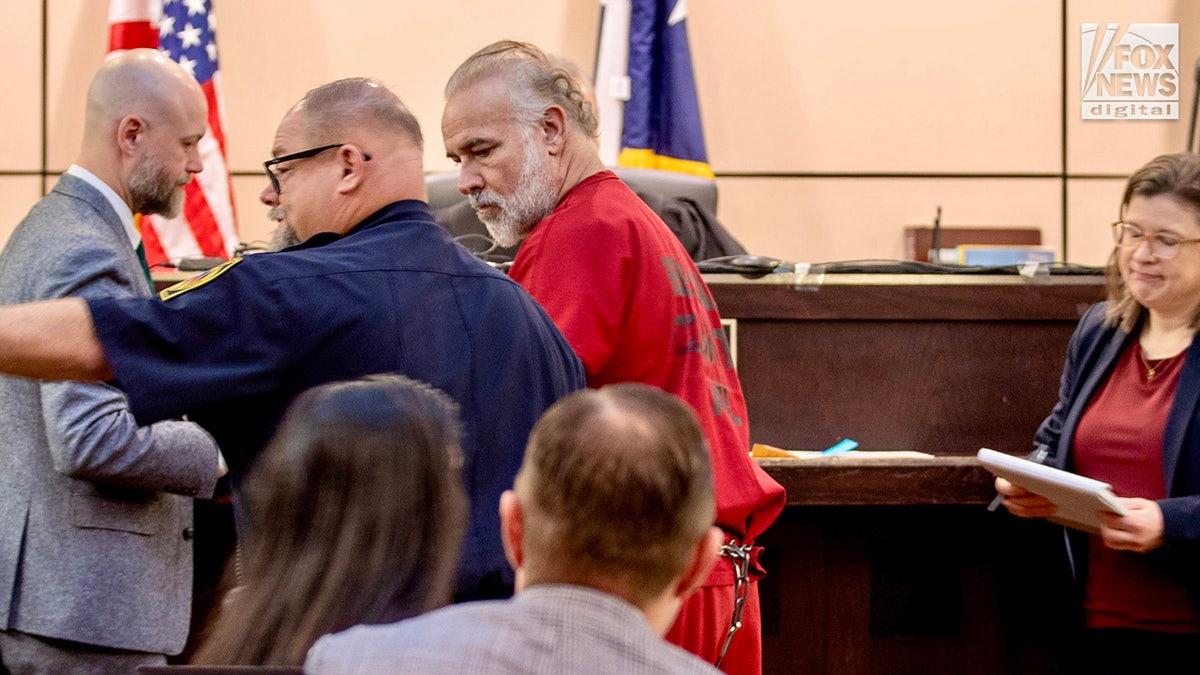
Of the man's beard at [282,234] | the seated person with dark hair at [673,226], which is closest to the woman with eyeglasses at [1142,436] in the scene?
the seated person with dark hair at [673,226]

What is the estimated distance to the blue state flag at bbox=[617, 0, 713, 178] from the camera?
4223 mm

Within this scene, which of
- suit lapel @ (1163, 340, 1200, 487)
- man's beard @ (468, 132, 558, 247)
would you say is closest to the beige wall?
suit lapel @ (1163, 340, 1200, 487)

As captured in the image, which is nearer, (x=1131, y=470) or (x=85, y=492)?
(x=85, y=492)

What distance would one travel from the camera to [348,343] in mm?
1396

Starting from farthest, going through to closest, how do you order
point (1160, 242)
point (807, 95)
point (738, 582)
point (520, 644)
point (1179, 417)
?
1. point (807, 95)
2. point (1160, 242)
3. point (1179, 417)
4. point (738, 582)
5. point (520, 644)

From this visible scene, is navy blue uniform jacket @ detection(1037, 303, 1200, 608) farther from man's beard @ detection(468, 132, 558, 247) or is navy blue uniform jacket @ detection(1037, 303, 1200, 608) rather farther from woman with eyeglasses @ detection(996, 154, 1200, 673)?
man's beard @ detection(468, 132, 558, 247)

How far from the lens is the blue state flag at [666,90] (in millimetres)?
4223

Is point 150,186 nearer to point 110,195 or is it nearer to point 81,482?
point 110,195

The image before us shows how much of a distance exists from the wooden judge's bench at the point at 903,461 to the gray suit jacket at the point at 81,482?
42.3 inches

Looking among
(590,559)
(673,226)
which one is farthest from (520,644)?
(673,226)

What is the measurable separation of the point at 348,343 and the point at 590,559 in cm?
61

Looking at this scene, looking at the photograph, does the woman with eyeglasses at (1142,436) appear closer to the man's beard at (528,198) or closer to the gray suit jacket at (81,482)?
the man's beard at (528,198)

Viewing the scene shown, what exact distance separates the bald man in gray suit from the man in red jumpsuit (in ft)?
2.01

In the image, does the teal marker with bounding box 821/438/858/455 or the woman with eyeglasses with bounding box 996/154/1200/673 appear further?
the teal marker with bounding box 821/438/858/455
